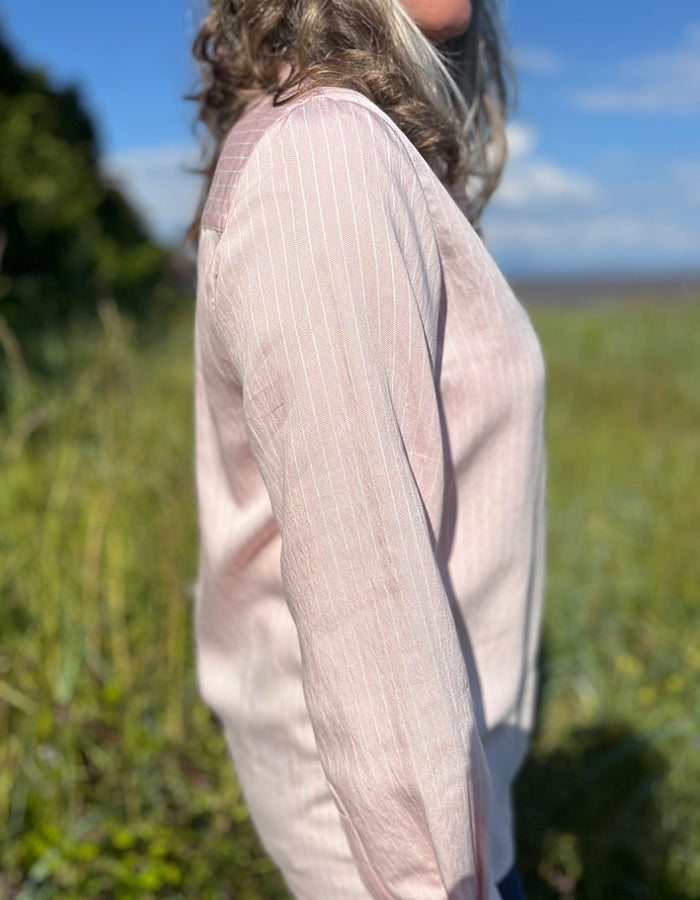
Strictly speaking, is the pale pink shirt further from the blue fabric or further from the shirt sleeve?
the blue fabric

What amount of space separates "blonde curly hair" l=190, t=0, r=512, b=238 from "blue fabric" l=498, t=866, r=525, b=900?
2.95 feet

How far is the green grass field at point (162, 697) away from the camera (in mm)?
2029

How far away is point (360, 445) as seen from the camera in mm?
727

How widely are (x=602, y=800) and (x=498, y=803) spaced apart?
1.56m

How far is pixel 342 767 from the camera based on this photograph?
785 millimetres

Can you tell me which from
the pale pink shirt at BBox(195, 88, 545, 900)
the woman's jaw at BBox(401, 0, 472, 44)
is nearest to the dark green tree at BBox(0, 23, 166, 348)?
the woman's jaw at BBox(401, 0, 472, 44)

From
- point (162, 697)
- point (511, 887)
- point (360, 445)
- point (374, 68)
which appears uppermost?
point (374, 68)

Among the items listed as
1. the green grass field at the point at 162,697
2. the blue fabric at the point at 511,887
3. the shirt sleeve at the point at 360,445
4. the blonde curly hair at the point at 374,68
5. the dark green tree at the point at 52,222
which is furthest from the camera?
the dark green tree at the point at 52,222

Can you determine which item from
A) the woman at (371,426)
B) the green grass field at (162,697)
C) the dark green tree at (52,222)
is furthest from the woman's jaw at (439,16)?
the dark green tree at (52,222)

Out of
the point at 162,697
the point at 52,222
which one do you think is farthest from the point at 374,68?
the point at 52,222

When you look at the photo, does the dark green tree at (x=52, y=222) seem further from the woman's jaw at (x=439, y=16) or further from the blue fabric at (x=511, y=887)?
the blue fabric at (x=511, y=887)

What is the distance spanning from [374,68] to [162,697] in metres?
1.94

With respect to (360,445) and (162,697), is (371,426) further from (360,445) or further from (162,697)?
(162,697)

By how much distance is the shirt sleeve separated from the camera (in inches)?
28.5
